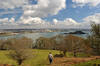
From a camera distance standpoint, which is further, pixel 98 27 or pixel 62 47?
pixel 62 47

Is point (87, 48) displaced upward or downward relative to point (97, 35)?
downward

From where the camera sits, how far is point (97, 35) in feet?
81.6

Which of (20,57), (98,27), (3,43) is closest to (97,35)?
(98,27)

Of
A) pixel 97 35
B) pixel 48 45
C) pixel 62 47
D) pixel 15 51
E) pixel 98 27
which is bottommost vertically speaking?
pixel 48 45

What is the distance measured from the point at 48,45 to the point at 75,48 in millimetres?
40758

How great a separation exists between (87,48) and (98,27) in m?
29.7

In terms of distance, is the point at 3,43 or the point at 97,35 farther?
the point at 3,43

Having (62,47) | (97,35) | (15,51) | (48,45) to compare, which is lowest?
(48,45)

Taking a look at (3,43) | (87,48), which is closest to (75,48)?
(87,48)

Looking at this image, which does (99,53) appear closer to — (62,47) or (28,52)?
(62,47)

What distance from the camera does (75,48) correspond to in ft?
164

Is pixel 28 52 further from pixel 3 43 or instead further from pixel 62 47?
pixel 3 43

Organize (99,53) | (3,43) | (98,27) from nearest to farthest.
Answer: (98,27) < (99,53) < (3,43)

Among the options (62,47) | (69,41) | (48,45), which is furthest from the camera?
(48,45)
